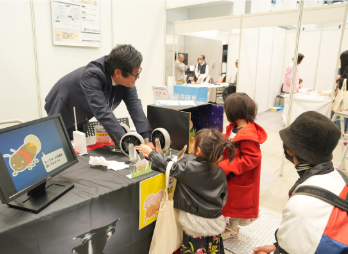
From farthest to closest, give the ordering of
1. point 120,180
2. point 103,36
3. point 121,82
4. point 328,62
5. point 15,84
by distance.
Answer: point 328,62 < point 103,36 < point 15,84 < point 121,82 < point 120,180

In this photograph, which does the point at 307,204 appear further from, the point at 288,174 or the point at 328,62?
the point at 328,62

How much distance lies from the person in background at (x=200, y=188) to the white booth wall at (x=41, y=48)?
2045mm

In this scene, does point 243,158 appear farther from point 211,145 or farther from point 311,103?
point 311,103

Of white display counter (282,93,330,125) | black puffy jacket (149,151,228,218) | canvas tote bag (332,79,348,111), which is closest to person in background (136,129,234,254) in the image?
black puffy jacket (149,151,228,218)

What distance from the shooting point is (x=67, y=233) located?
107cm

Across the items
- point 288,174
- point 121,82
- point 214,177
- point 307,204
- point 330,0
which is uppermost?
point 330,0

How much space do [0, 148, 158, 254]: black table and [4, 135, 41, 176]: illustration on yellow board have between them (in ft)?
0.55

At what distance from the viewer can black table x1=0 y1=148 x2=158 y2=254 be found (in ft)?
3.03

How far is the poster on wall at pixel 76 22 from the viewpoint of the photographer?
114 inches

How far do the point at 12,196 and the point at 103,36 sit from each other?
2897 mm

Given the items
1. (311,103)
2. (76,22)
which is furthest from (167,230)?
(311,103)

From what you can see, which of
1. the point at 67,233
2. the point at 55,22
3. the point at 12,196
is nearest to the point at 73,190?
the point at 67,233

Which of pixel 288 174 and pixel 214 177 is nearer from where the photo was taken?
pixel 214 177

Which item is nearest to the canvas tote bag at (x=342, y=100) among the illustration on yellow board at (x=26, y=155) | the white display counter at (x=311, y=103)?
the white display counter at (x=311, y=103)
